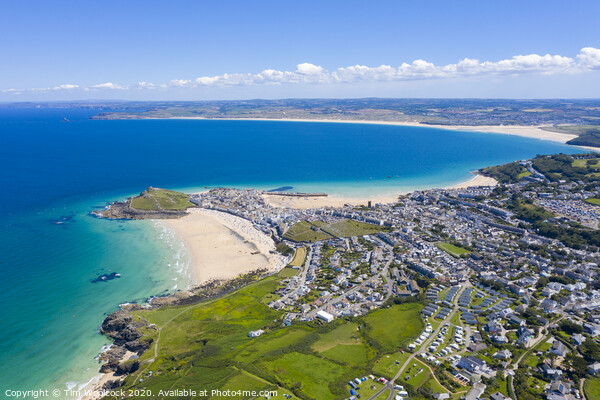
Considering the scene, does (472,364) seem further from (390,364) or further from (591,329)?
(591,329)

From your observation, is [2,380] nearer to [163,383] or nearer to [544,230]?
[163,383]

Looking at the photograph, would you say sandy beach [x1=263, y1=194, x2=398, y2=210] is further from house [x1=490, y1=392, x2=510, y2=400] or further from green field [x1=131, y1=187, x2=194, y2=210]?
house [x1=490, y1=392, x2=510, y2=400]

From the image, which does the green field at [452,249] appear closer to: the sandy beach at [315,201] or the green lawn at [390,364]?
the sandy beach at [315,201]

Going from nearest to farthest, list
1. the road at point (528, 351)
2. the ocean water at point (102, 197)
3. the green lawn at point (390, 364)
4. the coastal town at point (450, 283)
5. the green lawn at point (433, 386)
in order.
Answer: the green lawn at point (433, 386) < the road at point (528, 351) < the coastal town at point (450, 283) < the green lawn at point (390, 364) < the ocean water at point (102, 197)

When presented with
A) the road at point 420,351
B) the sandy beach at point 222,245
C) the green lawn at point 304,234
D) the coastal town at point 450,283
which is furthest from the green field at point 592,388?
the green lawn at point 304,234

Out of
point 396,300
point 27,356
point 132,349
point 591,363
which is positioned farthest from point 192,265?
point 591,363

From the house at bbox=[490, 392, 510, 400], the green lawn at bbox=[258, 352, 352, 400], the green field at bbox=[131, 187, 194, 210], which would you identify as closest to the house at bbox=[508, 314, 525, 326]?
the house at bbox=[490, 392, 510, 400]
